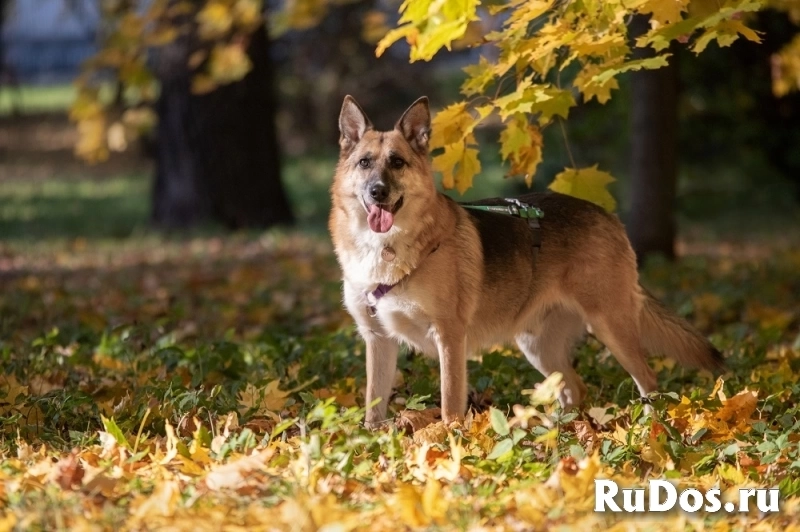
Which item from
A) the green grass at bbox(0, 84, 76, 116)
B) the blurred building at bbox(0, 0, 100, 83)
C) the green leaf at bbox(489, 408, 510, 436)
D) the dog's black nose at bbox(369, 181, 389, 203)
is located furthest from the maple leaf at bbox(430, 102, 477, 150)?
the green grass at bbox(0, 84, 76, 116)

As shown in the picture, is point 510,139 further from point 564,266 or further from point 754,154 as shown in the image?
point 754,154

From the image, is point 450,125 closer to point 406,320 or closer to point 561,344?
point 406,320

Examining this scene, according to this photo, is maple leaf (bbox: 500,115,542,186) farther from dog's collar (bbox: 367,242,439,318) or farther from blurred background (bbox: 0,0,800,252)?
blurred background (bbox: 0,0,800,252)

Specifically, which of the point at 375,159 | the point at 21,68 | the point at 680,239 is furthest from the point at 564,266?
the point at 21,68

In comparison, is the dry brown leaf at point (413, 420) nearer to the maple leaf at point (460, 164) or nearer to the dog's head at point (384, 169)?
the dog's head at point (384, 169)

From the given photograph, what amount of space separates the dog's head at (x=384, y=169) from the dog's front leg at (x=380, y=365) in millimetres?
579

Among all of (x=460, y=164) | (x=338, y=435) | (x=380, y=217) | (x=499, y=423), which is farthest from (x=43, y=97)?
(x=499, y=423)

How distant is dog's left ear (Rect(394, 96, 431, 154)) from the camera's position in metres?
5.28

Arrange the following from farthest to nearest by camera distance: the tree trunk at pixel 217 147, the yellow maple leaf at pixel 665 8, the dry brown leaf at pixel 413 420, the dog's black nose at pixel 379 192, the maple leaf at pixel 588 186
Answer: the tree trunk at pixel 217 147, the maple leaf at pixel 588 186, the dog's black nose at pixel 379 192, the dry brown leaf at pixel 413 420, the yellow maple leaf at pixel 665 8

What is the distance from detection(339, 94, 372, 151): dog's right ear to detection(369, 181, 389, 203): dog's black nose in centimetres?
42

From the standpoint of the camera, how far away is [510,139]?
18.6 feet

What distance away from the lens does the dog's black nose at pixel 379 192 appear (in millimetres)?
5066

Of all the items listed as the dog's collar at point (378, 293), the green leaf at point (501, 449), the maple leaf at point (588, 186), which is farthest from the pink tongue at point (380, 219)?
the maple leaf at point (588, 186)

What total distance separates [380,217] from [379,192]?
12cm
